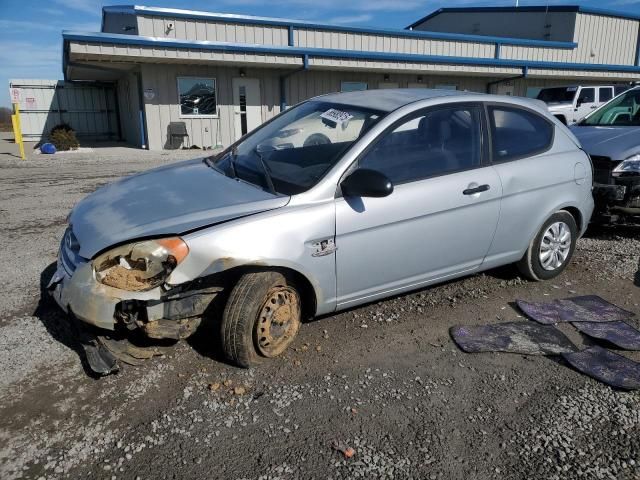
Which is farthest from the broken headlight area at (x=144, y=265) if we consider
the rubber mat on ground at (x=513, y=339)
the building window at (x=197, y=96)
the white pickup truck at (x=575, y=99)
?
the white pickup truck at (x=575, y=99)

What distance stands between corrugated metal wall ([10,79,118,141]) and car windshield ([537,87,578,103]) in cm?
1883

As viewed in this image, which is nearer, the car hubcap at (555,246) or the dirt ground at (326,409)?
the dirt ground at (326,409)

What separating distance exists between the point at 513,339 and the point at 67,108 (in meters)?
23.9

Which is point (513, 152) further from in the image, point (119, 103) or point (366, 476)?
point (119, 103)

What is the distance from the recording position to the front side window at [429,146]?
3.51 metres

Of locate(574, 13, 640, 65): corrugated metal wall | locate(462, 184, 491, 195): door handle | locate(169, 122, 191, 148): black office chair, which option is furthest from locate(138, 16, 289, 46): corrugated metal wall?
locate(574, 13, 640, 65): corrugated metal wall

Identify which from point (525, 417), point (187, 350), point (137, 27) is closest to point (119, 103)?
point (137, 27)

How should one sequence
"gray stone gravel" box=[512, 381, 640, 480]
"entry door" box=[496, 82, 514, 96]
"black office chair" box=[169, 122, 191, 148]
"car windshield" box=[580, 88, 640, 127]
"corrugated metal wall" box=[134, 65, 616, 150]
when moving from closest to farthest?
1. "gray stone gravel" box=[512, 381, 640, 480]
2. "car windshield" box=[580, 88, 640, 127]
3. "corrugated metal wall" box=[134, 65, 616, 150]
4. "black office chair" box=[169, 122, 191, 148]
5. "entry door" box=[496, 82, 514, 96]

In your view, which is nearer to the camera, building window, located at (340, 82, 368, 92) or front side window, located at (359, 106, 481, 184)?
front side window, located at (359, 106, 481, 184)

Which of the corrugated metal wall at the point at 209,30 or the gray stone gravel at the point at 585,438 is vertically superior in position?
the corrugated metal wall at the point at 209,30

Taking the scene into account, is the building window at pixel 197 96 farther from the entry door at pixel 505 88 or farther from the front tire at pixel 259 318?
the front tire at pixel 259 318

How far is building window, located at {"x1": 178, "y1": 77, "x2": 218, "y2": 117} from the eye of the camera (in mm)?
16953

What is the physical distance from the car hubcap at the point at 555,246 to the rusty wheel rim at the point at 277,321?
8.22ft

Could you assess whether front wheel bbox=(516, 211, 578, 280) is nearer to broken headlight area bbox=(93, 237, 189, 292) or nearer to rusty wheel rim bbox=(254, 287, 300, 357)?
rusty wheel rim bbox=(254, 287, 300, 357)
